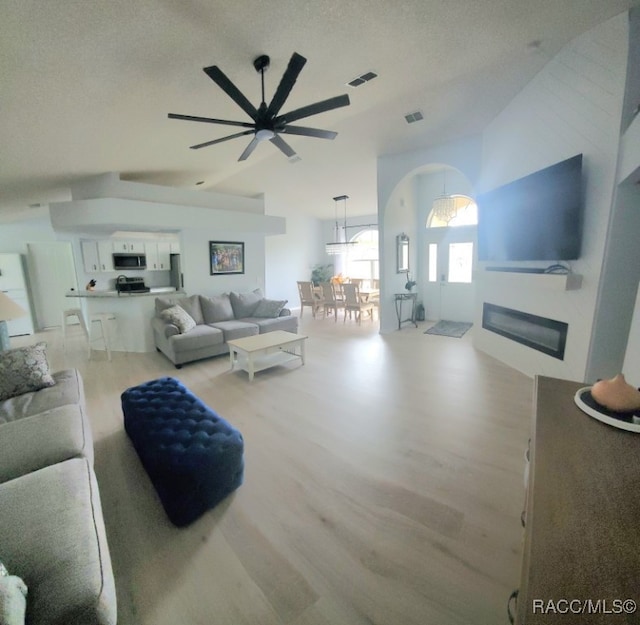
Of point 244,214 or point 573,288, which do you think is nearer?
point 573,288

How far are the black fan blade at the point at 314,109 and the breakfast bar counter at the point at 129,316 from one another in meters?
3.89

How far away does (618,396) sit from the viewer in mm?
1187

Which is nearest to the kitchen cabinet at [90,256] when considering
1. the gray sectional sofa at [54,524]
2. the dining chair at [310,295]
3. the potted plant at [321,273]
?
the dining chair at [310,295]

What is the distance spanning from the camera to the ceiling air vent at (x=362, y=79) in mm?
3137

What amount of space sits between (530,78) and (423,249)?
156 inches

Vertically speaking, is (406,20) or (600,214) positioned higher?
(406,20)

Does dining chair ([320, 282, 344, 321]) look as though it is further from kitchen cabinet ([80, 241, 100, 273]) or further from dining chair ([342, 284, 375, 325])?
kitchen cabinet ([80, 241, 100, 273])

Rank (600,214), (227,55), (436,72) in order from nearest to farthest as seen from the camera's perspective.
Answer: (227,55) < (600,214) < (436,72)

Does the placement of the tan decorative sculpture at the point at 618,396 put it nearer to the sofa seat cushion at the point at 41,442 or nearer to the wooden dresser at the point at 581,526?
the wooden dresser at the point at 581,526

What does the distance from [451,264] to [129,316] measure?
6.71 meters

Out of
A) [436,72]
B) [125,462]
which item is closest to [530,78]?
[436,72]

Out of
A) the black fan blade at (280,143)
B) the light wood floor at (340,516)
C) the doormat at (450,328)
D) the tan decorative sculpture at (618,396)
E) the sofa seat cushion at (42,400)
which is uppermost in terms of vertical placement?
the black fan blade at (280,143)

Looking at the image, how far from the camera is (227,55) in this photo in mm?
2551

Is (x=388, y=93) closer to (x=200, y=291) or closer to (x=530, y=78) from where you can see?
(x=530, y=78)
